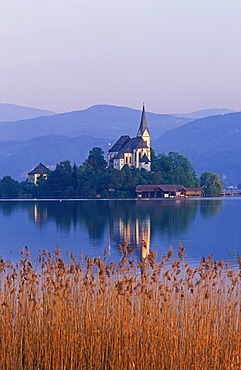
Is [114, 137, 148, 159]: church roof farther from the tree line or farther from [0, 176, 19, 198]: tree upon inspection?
[0, 176, 19, 198]: tree

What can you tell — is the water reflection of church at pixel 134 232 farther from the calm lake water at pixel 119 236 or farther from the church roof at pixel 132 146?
the church roof at pixel 132 146

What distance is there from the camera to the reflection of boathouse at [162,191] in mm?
113062

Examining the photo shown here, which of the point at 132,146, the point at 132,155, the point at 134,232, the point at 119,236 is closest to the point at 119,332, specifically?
the point at 119,236

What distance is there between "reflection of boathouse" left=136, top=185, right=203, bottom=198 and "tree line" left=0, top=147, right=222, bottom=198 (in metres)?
1.49

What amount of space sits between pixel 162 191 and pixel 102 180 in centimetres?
972

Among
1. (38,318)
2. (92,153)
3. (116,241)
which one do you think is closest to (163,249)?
(116,241)

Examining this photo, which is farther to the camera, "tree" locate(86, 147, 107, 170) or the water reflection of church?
"tree" locate(86, 147, 107, 170)

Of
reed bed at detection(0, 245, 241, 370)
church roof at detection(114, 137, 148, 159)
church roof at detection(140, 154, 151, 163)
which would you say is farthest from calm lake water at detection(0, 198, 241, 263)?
church roof at detection(114, 137, 148, 159)

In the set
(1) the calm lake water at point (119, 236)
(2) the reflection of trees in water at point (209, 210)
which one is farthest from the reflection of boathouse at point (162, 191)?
(1) the calm lake water at point (119, 236)

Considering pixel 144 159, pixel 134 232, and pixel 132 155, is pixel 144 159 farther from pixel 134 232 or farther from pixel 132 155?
pixel 134 232

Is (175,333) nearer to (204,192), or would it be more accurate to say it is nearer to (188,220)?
(188,220)

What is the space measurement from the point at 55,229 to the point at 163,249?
14.6 meters

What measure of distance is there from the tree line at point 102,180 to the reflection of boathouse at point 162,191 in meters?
1.49

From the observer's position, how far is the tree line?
113 metres
